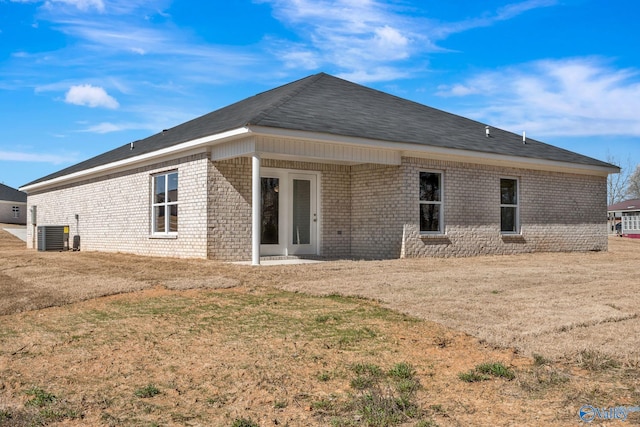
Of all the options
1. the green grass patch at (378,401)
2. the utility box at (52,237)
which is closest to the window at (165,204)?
the utility box at (52,237)

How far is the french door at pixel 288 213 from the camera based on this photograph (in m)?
15.8

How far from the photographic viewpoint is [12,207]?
54.6 meters

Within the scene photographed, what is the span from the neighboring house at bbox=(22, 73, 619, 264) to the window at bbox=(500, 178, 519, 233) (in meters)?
0.04

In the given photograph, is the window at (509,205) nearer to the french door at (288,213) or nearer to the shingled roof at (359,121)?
the shingled roof at (359,121)

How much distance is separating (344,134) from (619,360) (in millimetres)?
9360

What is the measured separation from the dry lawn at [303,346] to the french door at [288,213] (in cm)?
518

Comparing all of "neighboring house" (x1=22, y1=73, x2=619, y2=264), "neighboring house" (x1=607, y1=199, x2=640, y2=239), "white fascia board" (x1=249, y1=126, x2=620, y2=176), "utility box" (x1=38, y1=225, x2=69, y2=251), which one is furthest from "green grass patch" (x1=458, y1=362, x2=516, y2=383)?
"neighboring house" (x1=607, y1=199, x2=640, y2=239)

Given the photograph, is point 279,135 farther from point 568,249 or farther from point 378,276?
Result: point 568,249

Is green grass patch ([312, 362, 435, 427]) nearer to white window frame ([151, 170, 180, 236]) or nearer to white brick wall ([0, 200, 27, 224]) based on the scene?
white window frame ([151, 170, 180, 236])

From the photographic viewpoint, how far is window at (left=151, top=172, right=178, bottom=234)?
51.7 ft

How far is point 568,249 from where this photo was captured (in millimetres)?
19391

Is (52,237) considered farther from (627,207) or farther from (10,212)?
(627,207)

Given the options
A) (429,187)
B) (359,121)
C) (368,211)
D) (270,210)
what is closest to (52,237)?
(270,210)

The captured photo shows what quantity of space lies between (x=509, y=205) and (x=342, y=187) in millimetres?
5208
